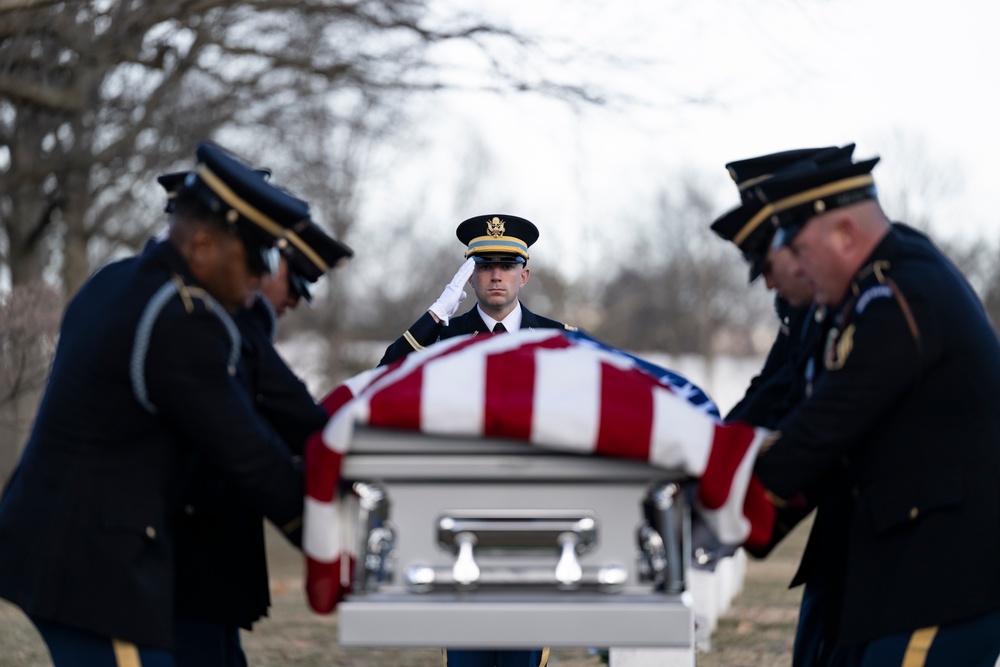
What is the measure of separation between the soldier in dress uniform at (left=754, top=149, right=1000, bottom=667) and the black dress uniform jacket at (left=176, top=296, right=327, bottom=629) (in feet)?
4.35

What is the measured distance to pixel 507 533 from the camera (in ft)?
10.2

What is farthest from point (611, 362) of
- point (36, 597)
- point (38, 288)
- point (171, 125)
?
point (171, 125)

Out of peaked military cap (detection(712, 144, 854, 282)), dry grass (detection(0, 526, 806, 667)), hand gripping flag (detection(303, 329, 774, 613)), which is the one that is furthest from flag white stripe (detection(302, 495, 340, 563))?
dry grass (detection(0, 526, 806, 667))

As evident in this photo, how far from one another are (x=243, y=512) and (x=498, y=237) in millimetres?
2538

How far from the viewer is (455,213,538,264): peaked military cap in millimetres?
5922

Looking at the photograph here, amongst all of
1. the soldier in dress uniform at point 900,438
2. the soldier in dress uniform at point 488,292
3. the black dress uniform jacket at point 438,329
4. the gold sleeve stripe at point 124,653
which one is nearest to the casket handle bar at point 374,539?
the gold sleeve stripe at point 124,653

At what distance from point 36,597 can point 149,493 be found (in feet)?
1.14

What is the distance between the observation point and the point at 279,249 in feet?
12.0

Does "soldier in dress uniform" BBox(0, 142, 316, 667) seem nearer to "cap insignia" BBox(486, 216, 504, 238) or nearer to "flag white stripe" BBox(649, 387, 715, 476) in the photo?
"flag white stripe" BBox(649, 387, 715, 476)

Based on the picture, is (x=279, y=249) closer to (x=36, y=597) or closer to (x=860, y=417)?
(x=36, y=597)

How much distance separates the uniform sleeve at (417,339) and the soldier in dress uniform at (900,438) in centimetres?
253

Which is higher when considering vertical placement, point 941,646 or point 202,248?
point 202,248

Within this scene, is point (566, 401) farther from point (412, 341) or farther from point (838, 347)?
point (412, 341)

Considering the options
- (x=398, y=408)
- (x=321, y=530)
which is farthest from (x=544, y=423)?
(x=321, y=530)
